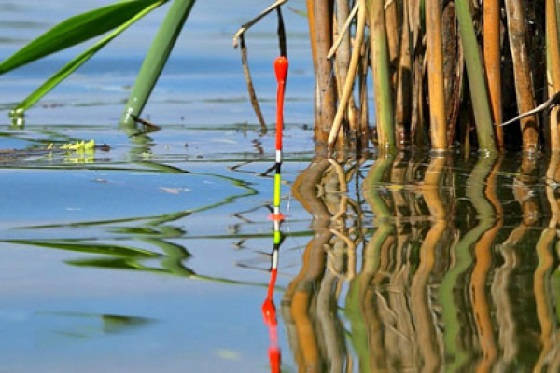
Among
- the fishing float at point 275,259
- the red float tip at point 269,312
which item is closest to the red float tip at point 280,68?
the fishing float at point 275,259

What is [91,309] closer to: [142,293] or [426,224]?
[142,293]

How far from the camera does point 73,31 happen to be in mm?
3619

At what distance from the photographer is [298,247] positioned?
2660 millimetres

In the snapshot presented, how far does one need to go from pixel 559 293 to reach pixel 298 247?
57 cm

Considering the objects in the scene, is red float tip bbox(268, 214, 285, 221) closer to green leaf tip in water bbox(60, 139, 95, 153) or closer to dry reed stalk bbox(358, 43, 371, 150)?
dry reed stalk bbox(358, 43, 371, 150)

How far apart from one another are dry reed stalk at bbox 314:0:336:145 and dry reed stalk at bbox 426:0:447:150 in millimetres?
331

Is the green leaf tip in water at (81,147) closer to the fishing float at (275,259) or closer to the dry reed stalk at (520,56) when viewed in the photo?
the fishing float at (275,259)

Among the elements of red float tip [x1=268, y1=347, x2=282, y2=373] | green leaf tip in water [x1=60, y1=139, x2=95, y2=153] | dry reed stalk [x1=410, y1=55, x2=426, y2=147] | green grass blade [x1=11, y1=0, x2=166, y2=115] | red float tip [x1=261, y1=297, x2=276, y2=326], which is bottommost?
red float tip [x1=268, y1=347, x2=282, y2=373]

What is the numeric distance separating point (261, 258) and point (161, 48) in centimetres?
156

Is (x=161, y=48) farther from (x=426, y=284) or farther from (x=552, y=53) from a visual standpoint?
(x=426, y=284)

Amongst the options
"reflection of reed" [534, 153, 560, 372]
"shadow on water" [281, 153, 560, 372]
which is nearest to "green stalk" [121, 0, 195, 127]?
"shadow on water" [281, 153, 560, 372]

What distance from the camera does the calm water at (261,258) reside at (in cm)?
199

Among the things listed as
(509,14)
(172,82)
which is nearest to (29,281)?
(509,14)

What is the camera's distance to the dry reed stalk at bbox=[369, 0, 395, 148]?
12.1 ft
